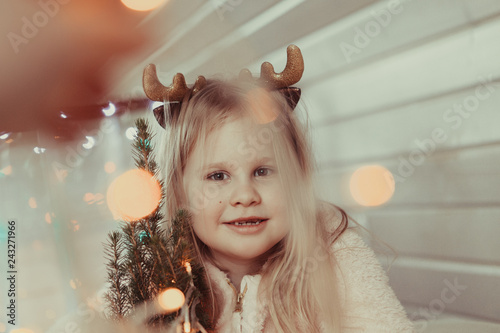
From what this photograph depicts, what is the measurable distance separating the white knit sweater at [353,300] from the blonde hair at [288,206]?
2cm

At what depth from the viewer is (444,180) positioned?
1.21 meters

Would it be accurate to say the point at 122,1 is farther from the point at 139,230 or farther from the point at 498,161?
the point at 498,161

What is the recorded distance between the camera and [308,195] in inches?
40.6

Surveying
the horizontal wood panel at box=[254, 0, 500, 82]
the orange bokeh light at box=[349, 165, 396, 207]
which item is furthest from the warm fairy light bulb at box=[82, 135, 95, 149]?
the orange bokeh light at box=[349, 165, 396, 207]

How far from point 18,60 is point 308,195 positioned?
25.9 inches

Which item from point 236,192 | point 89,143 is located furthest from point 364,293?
point 89,143

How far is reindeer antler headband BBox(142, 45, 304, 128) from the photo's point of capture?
3.13ft

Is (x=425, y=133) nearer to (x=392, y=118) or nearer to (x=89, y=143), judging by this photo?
(x=392, y=118)

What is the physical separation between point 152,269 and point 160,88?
40 cm

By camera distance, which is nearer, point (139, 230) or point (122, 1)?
point (139, 230)

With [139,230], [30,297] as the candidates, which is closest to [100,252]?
[30,297]

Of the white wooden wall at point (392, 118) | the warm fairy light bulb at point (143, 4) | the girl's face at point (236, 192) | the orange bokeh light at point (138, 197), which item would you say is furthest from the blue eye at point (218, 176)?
the warm fairy light bulb at point (143, 4)

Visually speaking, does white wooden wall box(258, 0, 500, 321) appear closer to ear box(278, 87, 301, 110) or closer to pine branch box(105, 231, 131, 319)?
ear box(278, 87, 301, 110)

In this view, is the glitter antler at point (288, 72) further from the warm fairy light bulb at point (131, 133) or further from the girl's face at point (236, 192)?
the warm fairy light bulb at point (131, 133)
